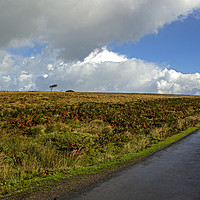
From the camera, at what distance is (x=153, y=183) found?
638 cm

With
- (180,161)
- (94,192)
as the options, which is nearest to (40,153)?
(94,192)

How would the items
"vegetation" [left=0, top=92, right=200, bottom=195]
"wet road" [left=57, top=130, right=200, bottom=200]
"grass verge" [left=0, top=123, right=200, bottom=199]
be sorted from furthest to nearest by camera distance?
"vegetation" [left=0, top=92, right=200, bottom=195] < "grass verge" [left=0, top=123, right=200, bottom=199] < "wet road" [left=57, top=130, right=200, bottom=200]

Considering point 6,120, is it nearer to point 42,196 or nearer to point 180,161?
point 42,196

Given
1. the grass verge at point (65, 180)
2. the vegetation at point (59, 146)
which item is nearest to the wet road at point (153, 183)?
the grass verge at point (65, 180)

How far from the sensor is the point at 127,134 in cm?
1446

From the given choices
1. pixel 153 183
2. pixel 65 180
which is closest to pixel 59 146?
pixel 65 180

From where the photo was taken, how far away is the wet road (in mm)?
5535

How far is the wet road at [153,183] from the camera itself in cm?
554

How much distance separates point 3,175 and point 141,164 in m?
5.48

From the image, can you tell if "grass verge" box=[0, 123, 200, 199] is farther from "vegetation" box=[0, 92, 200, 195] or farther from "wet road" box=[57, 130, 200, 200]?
"wet road" box=[57, 130, 200, 200]

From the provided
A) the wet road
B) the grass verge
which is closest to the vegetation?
the grass verge

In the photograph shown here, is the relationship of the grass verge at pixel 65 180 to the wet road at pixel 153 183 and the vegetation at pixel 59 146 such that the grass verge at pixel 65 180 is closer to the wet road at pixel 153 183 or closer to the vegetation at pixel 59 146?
the vegetation at pixel 59 146

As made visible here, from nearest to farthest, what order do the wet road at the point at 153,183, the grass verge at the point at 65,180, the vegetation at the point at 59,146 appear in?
the wet road at the point at 153,183, the grass verge at the point at 65,180, the vegetation at the point at 59,146

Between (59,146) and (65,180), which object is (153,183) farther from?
(59,146)
